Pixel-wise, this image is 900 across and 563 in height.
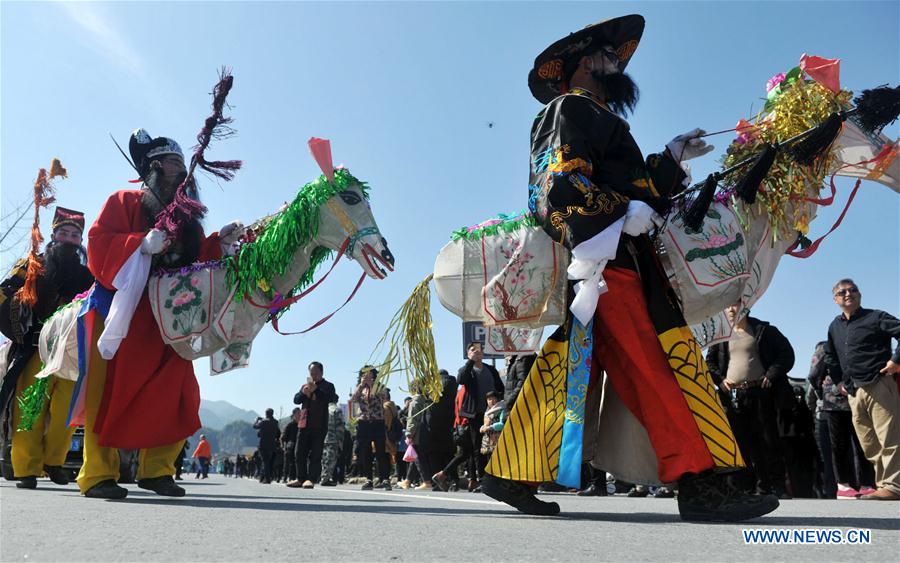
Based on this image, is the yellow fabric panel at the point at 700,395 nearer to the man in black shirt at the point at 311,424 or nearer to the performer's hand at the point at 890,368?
the performer's hand at the point at 890,368

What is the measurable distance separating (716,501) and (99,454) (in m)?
4.00

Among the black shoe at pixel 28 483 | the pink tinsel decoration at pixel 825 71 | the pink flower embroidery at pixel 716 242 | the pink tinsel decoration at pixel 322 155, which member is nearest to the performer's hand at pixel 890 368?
the pink tinsel decoration at pixel 825 71

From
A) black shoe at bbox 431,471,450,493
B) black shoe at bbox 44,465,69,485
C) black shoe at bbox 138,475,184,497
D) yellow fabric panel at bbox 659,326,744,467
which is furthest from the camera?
black shoe at bbox 431,471,450,493

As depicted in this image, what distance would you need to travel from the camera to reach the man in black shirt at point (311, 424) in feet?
34.1

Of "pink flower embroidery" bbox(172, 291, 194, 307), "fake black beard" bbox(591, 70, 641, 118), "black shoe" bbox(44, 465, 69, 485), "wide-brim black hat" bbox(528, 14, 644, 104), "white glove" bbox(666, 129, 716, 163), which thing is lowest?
"black shoe" bbox(44, 465, 69, 485)

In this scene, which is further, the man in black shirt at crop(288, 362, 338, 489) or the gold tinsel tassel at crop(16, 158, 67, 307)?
the man in black shirt at crop(288, 362, 338, 489)

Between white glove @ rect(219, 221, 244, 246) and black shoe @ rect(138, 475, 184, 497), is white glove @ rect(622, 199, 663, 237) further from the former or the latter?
black shoe @ rect(138, 475, 184, 497)

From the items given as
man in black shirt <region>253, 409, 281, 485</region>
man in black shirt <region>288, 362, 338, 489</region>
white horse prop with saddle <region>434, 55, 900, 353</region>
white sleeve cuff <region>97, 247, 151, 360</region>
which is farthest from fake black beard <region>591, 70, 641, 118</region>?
man in black shirt <region>253, 409, 281, 485</region>

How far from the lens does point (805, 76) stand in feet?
14.3

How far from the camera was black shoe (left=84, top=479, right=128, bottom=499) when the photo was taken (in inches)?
204

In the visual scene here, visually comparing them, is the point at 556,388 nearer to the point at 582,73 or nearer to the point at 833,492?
the point at 582,73

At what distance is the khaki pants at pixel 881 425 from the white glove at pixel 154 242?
5962mm

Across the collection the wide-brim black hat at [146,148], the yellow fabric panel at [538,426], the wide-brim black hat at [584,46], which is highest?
the wide-brim black hat at [146,148]

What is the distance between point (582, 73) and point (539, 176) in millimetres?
732
